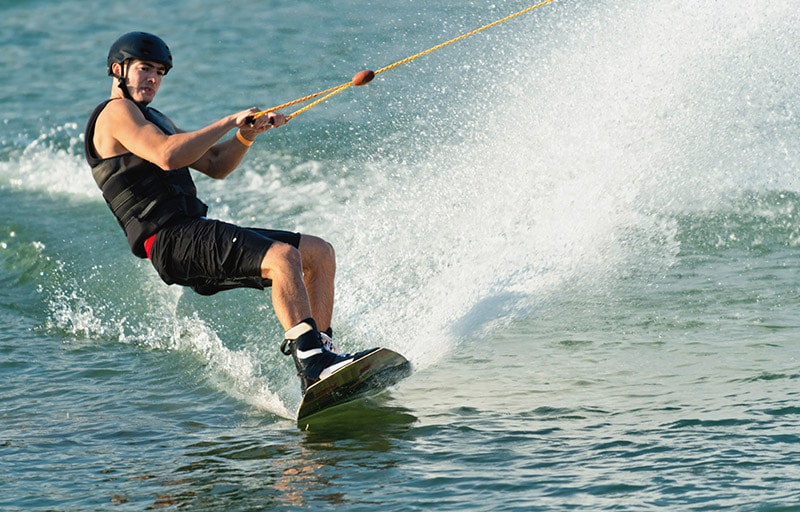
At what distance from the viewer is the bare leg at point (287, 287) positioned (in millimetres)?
5098

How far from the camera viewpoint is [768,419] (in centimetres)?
472

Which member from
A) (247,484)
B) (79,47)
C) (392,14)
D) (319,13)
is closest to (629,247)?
(247,484)

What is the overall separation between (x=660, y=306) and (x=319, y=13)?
9.42m

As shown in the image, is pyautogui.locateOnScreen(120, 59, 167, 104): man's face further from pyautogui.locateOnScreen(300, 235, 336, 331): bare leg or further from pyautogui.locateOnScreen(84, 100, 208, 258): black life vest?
pyautogui.locateOnScreen(300, 235, 336, 331): bare leg

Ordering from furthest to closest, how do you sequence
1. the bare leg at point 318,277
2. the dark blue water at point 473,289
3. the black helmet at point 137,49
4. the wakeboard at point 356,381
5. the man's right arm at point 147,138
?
the bare leg at point 318,277
the black helmet at point 137,49
the wakeboard at point 356,381
the man's right arm at point 147,138
the dark blue water at point 473,289

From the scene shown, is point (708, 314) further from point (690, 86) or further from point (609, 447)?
point (690, 86)

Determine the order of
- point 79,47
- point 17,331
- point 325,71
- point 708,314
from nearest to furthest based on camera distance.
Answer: point 708,314
point 17,331
point 325,71
point 79,47

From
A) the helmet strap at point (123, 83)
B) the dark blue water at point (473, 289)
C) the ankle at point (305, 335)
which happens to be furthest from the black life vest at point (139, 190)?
the dark blue water at point (473, 289)

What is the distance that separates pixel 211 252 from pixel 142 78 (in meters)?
0.93

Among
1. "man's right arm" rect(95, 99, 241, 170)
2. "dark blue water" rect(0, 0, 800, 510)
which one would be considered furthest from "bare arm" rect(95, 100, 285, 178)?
"dark blue water" rect(0, 0, 800, 510)

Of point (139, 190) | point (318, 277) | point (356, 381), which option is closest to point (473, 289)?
point (318, 277)

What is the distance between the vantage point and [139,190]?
5.29 metres

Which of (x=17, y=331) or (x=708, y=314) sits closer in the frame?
(x=708, y=314)

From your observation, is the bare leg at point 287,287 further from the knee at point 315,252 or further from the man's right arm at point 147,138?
the man's right arm at point 147,138
